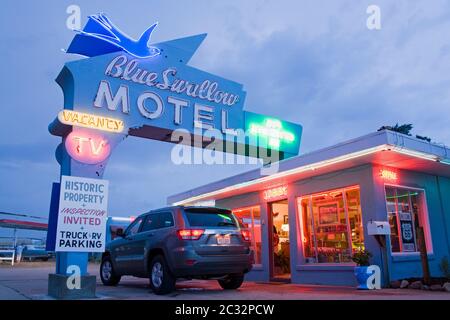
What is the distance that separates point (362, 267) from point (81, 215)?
20.9 ft

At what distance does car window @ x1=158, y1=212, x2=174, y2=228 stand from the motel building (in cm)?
399

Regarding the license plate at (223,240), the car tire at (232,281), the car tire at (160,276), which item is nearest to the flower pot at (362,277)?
the car tire at (232,281)

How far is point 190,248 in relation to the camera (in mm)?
8414

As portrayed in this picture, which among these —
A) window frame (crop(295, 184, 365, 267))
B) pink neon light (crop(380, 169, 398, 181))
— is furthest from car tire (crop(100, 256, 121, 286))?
pink neon light (crop(380, 169, 398, 181))

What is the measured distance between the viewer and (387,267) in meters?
10.4

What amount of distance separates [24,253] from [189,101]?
28.8 m

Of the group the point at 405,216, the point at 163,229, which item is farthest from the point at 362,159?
the point at 163,229

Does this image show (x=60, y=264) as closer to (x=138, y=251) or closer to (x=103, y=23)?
(x=138, y=251)

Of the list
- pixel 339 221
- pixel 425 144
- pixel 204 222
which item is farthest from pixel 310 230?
pixel 204 222

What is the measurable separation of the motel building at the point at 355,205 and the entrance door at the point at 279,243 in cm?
6

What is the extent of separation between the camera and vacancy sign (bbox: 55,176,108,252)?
8258 millimetres
